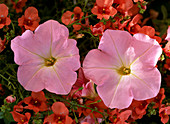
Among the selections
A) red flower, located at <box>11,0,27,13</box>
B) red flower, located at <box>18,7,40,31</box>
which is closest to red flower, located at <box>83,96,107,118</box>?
red flower, located at <box>18,7,40,31</box>

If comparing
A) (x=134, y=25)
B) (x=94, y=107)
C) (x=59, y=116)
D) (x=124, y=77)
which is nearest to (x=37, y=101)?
(x=59, y=116)

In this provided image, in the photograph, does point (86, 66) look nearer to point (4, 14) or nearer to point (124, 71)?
point (124, 71)

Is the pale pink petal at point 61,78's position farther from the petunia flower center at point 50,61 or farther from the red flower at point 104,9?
the red flower at point 104,9

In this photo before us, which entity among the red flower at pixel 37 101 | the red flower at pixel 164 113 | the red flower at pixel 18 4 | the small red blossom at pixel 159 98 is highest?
the red flower at pixel 18 4

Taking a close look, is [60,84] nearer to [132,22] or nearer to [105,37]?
[105,37]

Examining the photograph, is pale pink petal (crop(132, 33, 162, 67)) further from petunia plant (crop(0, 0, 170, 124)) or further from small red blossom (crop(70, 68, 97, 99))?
small red blossom (crop(70, 68, 97, 99))

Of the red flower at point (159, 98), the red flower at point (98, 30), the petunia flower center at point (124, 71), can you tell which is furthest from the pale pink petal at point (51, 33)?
the red flower at point (159, 98)
